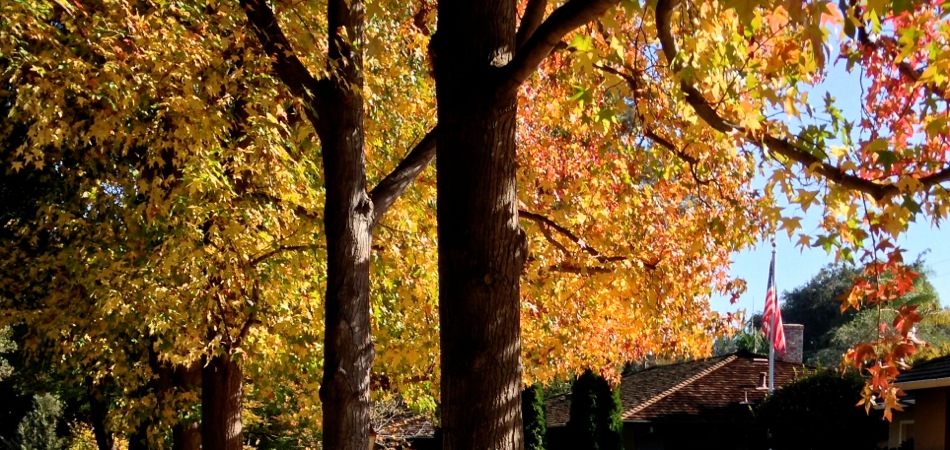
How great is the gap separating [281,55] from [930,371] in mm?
16763

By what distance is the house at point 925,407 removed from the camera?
19.5 metres

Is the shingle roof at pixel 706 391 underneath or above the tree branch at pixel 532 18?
underneath

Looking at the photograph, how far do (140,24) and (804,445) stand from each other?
18570 millimetres

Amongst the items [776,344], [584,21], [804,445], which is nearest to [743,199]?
[584,21]

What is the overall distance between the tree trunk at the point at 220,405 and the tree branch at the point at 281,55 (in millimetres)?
5811

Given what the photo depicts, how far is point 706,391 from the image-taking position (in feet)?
109

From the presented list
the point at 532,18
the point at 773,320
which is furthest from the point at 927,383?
the point at 532,18

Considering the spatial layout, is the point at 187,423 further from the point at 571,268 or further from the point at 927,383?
the point at 927,383

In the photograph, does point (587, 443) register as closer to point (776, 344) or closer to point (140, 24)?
point (776, 344)

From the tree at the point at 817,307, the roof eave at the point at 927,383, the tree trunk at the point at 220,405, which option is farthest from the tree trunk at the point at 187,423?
→ the tree at the point at 817,307

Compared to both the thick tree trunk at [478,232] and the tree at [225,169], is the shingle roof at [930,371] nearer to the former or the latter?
the tree at [225,169]

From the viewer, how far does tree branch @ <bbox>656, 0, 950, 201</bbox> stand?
198 inches

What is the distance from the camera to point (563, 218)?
11406 millimetres

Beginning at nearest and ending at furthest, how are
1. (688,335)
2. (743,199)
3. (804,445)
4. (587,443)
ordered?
(743,199) → (688,335) → (804,445) → (587,443)
